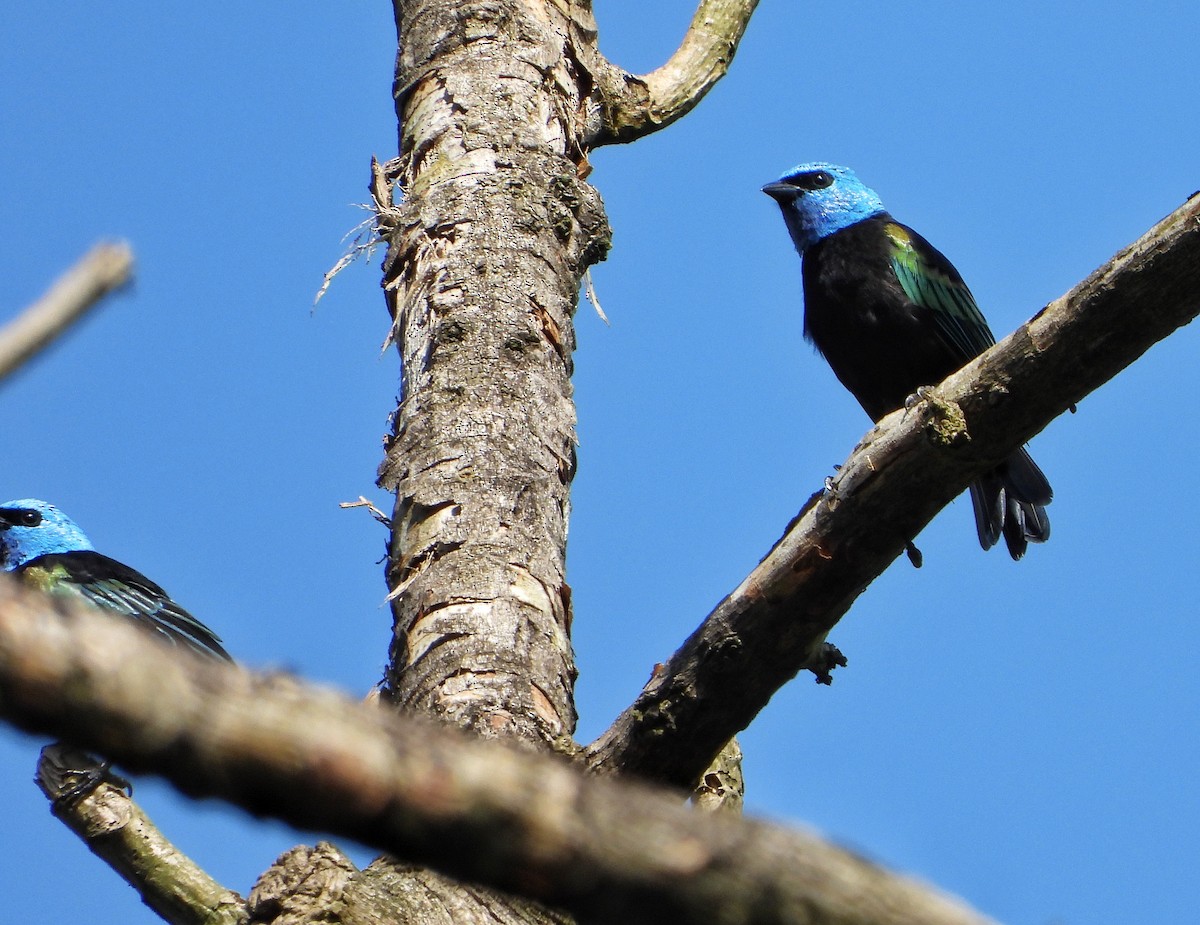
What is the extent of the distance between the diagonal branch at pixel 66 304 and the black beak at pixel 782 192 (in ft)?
21.7

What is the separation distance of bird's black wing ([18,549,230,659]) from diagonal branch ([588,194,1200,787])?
390 cm

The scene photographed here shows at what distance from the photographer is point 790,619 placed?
3145mm

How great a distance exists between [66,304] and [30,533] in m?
7.54

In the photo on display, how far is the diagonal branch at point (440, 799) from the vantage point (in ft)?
3.35

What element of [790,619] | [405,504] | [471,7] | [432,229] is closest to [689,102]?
[471,7]

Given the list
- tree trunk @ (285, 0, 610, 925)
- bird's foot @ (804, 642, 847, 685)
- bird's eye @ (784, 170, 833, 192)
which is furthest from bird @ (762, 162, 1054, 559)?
bird's foot @ (804, 642, 847, 685)

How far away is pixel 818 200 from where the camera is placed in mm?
7570

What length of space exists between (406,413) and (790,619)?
156 centimetres

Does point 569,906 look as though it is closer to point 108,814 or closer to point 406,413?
point 108,814

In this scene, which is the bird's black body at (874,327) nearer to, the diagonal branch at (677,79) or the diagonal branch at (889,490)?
the diagonal branch at (677,79)

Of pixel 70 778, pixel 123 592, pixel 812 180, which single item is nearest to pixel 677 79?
pixel 812 180

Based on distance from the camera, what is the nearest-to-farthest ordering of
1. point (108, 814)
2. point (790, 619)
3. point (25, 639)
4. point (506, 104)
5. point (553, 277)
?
point (25, 639) < point (790, 619) < point (108, 814) < point (553, 277) < point (506, 104)

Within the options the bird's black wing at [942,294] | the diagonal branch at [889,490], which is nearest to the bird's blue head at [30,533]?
the bird's black wing at [942,294]

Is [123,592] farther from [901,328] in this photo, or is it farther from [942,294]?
[942,294]
